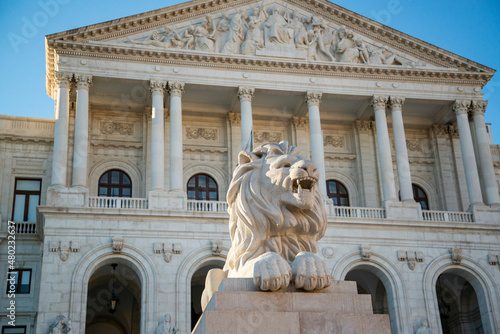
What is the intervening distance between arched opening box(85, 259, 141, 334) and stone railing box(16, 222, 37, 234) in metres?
3.33

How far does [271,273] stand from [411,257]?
23101 mm

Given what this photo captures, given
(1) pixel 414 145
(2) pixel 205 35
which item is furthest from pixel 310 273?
(1) pixel 414 145

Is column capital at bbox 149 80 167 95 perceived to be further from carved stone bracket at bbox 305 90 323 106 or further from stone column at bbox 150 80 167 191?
carved stone bracket at bbox 305 90 323 106

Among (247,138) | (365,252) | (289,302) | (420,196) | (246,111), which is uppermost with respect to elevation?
(246,111)

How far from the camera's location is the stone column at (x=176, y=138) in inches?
1098

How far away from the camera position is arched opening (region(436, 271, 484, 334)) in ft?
101

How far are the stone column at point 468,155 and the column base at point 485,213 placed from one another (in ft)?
0.92

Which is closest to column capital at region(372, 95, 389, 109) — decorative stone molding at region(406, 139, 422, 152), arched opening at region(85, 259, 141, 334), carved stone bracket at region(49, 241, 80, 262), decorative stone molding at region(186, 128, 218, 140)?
decorative stone molding at region(406, 139, 422, 152)

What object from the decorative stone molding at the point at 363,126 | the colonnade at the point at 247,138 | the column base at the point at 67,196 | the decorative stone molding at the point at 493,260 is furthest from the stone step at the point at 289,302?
the decorative stone molding at the point at 363,126

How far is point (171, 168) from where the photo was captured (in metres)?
28.2

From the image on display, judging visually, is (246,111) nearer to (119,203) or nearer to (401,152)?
(119,203)

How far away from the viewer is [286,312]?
5.81m

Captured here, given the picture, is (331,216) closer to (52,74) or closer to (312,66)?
(312,66)

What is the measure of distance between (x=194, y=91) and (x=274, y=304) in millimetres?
25696
